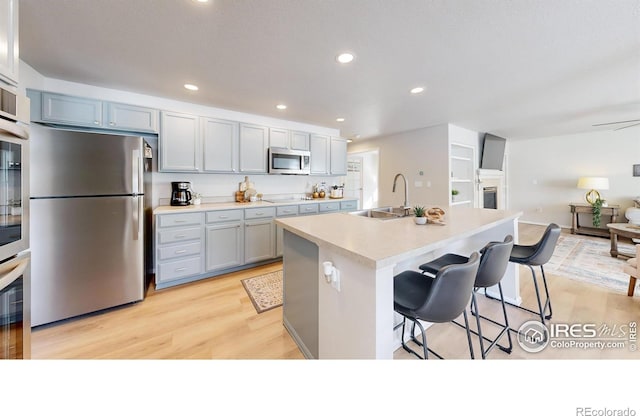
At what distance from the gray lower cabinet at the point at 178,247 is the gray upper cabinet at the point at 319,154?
7.02 ft

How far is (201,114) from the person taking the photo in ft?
10.6

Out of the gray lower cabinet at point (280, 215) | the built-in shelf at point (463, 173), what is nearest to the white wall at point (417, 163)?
the built-in shelf at point (463, 173)

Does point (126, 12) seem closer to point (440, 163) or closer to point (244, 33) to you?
point (244, 33)

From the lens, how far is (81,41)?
183 centimetres

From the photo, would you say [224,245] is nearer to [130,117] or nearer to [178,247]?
[178,247]

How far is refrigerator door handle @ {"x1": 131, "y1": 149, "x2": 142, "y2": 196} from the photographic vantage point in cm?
212

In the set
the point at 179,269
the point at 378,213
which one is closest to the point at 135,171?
the point at 179,269

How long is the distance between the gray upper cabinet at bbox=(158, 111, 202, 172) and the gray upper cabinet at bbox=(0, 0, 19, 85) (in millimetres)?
1778

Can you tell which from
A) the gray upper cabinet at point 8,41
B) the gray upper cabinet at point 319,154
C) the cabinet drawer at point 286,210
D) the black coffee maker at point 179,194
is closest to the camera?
the gray upper cabinet at point 8,41

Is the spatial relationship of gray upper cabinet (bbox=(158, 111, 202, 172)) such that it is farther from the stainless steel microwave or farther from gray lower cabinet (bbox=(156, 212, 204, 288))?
the stainless steel microwave

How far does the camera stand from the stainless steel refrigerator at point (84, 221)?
70.7 inches

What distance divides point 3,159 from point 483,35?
2.91 metres

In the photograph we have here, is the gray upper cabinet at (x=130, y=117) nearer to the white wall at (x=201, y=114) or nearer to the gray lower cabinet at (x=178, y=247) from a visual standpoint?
the white wall at (x=201, y=114)
